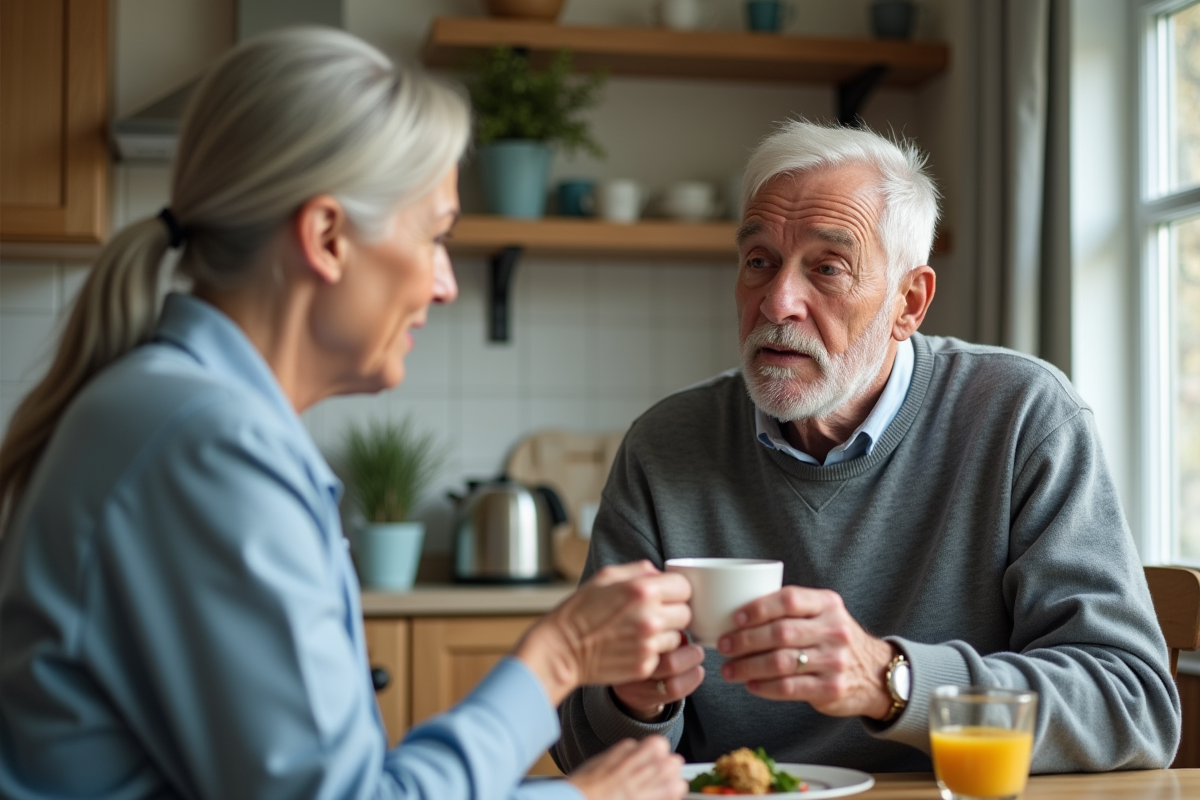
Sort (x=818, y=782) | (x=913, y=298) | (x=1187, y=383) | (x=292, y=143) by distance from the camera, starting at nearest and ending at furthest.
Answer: (x=292, y=143), (x=818, y=782), (x=913, y=298), (x=1187, y=383)

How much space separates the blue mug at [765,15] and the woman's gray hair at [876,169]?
1.82m

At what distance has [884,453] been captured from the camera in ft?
5.37

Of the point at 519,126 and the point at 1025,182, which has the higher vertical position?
the point at 519,126

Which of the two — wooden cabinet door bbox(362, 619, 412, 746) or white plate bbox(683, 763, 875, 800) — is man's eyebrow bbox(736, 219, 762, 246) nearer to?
white plate bbox(683, 763, 875, 800)

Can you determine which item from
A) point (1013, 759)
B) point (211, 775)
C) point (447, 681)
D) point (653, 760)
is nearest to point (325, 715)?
point (211, 775)

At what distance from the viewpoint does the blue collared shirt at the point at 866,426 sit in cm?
164

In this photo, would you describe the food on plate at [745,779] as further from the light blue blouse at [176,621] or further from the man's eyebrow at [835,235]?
the man's eyebrow at [835,235]

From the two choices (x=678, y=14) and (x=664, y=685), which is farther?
(x=678, y=14)

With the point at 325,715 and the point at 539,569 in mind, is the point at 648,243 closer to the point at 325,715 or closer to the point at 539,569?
the point at 539,569

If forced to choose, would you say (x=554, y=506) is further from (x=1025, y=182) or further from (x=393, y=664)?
(x=1025, y=182)

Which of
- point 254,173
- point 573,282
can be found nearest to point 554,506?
point 573,282

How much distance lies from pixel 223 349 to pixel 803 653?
0.56 metres

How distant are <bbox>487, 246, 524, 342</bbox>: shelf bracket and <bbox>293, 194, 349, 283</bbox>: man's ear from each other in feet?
8.05

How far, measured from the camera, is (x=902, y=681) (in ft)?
4.01
